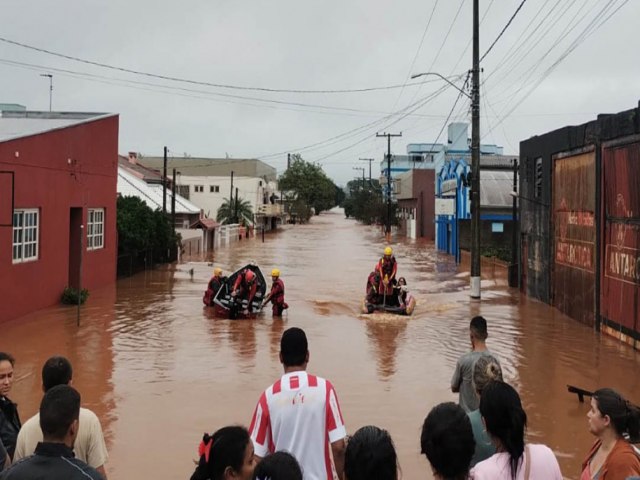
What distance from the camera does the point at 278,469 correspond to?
3006 millimetres

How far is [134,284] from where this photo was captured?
26672mm

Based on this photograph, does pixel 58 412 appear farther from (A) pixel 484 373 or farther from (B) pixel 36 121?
(B) pixel 36 121

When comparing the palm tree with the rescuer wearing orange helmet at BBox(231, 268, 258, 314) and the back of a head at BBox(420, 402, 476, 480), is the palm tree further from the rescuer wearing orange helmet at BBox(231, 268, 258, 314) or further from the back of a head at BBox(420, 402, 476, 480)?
the back of a head at BBox(420, 402, 476, 480)

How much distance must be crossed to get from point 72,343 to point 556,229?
14.0 m

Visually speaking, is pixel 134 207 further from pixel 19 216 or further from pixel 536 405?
pixel 536 405

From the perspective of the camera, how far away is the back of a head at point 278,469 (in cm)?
300

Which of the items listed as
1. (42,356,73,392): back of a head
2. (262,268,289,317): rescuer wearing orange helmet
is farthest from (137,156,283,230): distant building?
(42,356,73,392): back of a head

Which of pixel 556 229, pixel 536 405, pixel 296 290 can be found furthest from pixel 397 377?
pixel 296 290

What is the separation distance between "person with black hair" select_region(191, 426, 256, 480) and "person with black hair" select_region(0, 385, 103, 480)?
0.56 metres

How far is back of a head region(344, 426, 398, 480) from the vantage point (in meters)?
3.09

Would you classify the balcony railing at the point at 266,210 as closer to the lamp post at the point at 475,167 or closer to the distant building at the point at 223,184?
the distant building at the point at 223,184

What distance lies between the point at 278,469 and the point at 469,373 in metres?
3.19

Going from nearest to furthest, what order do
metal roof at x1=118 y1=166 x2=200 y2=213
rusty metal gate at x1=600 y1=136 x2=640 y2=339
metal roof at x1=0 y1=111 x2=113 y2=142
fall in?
rusty metal gate at x1=600 y1=136 x2=640 y2=339 → metal roof at x1=0 y1=111 x2=113 y2=142 → metal roof at x1=118 y1=166 x2=200 y2=213

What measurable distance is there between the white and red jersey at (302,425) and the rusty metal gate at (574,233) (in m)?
14.2
